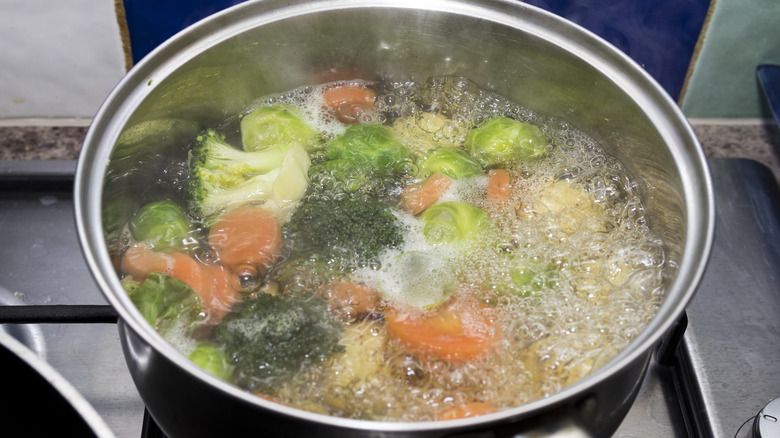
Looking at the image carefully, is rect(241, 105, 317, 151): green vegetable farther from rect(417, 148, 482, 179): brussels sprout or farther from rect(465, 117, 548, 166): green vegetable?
rect(465, 117, 548, 166): green vegetable

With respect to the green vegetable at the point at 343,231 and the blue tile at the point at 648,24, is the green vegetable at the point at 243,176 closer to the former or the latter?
the green vegetable at the point at 343,231

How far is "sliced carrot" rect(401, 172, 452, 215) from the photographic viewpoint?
1200 millimetres

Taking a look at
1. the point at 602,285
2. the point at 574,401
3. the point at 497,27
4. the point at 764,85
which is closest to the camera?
the point at 574,401

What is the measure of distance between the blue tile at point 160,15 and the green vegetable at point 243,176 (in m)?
0.44

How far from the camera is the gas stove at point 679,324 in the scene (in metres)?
1.12

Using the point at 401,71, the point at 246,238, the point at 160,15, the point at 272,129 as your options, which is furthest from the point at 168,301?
the point at 160,15

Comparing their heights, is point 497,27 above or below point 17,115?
above

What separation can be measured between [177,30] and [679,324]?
4.30 ft

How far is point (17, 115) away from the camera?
69.3 inches

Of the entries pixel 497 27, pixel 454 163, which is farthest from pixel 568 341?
pixel 497 27

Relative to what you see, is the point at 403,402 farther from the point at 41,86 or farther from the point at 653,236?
the point at 41,86

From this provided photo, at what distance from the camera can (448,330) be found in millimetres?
998

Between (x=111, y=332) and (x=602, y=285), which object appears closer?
(x=602, y=285)

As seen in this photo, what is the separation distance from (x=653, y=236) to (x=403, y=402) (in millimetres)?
576
